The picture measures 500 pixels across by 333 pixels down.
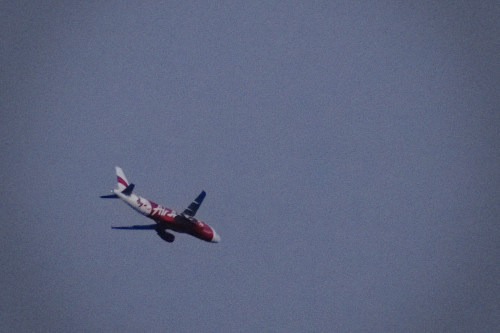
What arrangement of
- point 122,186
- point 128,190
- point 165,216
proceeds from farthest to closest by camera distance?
point 122,186, point 165,216, point 128,190

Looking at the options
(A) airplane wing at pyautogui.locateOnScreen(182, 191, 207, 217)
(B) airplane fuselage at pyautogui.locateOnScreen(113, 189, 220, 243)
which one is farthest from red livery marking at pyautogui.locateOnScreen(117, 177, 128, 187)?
(A) airplane wing at pyautogui.locateOnScreen(182, 191, 207, 217)

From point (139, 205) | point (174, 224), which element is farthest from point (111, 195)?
point (174, 224)

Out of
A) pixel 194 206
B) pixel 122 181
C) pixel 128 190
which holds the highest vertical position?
pixel 122 181

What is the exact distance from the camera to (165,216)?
270 ft

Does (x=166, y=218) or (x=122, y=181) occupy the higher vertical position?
(x=122, y=181)

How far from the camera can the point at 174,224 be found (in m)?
83.2

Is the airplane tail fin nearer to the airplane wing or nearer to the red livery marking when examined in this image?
the red livery marking

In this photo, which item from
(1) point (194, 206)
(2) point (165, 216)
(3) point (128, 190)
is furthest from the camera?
(2) point (165, 216)

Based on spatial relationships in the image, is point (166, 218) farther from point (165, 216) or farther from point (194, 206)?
point (194, 206)

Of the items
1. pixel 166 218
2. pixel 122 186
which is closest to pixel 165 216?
pixel 166 218

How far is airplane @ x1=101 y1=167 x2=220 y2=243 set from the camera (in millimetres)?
79562

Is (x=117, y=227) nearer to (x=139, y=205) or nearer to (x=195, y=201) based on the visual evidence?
(x=139, y=205)

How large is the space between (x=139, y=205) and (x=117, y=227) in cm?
857

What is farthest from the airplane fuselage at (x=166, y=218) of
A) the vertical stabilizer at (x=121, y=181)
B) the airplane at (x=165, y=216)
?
the vertical stabilizer at (x=121, y=181)
